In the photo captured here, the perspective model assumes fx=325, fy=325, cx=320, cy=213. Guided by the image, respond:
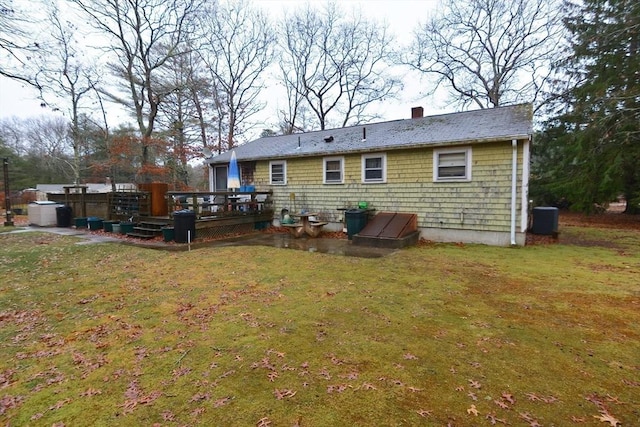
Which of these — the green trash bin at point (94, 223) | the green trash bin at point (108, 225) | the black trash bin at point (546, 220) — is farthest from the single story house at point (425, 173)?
the green trash bin at point (94, 223)

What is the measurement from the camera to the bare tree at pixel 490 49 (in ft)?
65.4

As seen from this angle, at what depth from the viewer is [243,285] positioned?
5320mm

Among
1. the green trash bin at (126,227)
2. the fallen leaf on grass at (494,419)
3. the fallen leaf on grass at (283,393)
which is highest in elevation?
the green trash bin at (126,227)

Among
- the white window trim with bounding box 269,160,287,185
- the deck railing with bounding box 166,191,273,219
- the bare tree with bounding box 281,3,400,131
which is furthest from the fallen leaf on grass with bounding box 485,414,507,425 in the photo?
the bare tree with bounding box 281,3,400,131

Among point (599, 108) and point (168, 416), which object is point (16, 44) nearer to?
point (168, 416)

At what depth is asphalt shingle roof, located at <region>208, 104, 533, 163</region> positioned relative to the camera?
8.92 metres

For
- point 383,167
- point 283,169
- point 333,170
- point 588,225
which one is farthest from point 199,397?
point 588,225

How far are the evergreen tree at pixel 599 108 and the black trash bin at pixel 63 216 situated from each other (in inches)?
810

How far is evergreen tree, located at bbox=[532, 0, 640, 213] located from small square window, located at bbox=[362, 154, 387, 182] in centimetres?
789

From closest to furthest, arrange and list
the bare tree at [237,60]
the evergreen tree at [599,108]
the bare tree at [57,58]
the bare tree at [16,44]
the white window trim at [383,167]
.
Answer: the bare tree at [16,44] < the bare tree at [57,58] < the white window trim at [383,167] < the evergreen tree at [599,108] < the bare tree at [237,60]

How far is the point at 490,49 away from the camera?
71.8 ft

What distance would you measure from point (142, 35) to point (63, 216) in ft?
37.6

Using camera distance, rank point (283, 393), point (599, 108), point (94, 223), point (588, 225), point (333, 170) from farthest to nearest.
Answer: point (588, 225), point (599, 108), point (94, 223), point (333, 170), point (283, 393)

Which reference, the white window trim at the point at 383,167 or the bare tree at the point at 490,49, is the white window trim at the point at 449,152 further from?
the bare tree at the point at 490,49
